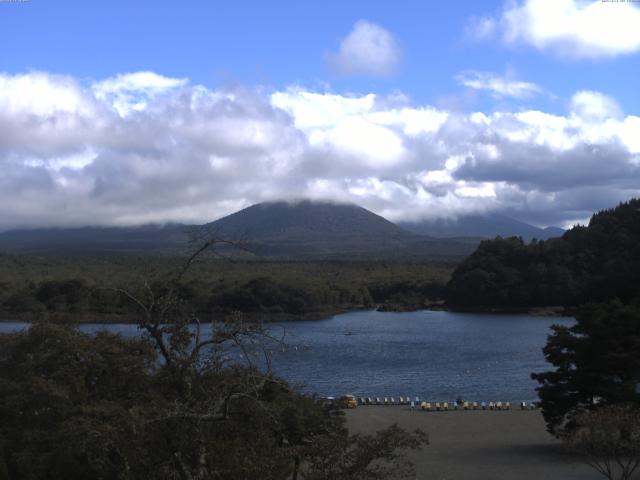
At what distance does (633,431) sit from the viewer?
39.1 feet

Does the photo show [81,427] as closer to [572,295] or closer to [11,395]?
[11,395]

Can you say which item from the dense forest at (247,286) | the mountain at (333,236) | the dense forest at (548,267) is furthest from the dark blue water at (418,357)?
the mountain at (333,236)

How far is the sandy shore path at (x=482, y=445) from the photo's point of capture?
1543 cm

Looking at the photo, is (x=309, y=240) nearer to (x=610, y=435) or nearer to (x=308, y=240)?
(x=308, y=240)

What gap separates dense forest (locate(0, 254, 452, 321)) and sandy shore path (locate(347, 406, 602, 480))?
21.9 meters

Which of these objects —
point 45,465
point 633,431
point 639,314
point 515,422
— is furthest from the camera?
point 515,422

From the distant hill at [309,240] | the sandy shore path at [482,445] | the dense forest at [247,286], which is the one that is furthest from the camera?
the distant hill at [309,240]

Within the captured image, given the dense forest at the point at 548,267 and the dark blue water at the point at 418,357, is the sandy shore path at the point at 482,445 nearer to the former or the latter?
the dark blue water at the point at 418,357

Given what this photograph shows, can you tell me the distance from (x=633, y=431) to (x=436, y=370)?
2375 cm

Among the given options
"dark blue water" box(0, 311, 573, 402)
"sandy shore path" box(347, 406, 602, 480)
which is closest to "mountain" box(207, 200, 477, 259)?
"dark blue water" box(0, 311, 573, 402)

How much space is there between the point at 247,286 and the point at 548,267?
26082 millimetres

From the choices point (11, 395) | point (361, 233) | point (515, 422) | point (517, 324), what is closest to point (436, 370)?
point (515, 422)

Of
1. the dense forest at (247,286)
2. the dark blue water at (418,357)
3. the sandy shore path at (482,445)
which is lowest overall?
the dark blue water at (418,357)

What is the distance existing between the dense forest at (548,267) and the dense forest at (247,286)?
19.0 ft
